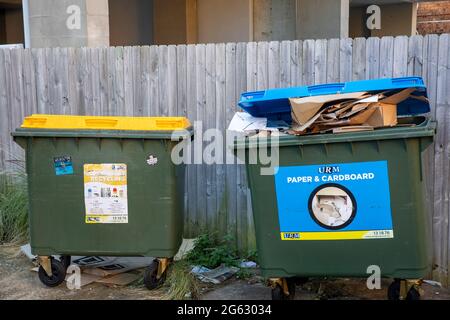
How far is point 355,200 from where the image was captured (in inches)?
149

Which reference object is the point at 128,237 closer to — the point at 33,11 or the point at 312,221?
the point at 312,221

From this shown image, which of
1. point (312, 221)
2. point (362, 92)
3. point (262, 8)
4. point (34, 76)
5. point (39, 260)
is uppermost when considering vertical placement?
point (262, 8)

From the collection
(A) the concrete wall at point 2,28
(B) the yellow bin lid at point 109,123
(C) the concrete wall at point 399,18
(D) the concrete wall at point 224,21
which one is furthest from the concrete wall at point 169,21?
(B) the yellow bin lid at point 109,123

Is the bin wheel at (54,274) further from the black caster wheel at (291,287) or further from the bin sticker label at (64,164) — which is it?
the black caster wheel at (291,287)

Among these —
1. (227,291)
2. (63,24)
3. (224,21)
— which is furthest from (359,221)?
(224,21)

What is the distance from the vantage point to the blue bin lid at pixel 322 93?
395cm

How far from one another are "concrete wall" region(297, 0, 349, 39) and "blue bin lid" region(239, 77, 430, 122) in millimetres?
6434

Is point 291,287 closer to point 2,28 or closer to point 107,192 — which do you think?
point 107,192

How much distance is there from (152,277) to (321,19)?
7.71m

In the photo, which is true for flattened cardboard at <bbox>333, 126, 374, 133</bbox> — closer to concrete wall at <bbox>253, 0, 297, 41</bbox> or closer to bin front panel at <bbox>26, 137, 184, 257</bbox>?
bin front panel at <bbox>26, 137, 184, 257</bbox>

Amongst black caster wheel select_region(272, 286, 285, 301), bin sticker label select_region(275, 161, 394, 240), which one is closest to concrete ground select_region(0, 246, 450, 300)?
black caster wheel select_region(272, 286, 285, 301)

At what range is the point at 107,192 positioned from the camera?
175 inches

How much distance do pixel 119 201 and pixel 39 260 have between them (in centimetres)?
94
